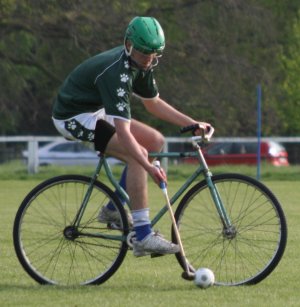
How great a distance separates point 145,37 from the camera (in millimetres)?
7203

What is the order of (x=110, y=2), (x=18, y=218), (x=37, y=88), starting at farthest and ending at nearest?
(x=37, y=88) → (x=110, y=2) → (x=18, y=218)

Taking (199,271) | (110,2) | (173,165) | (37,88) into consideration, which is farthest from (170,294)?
(37,88)

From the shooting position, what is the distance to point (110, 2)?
34188 millimetres

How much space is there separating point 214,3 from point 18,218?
28267 millimetres

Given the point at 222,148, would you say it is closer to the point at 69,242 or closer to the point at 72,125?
the point at 69,242

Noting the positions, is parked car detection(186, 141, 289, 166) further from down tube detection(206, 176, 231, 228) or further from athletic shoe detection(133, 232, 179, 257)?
athletic shoe detection(133, 232, 179, 257)

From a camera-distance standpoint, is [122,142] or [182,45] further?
[182,45]

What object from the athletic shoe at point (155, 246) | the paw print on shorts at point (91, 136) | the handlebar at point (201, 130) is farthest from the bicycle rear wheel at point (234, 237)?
the paw print on shorts at point (91, 136)

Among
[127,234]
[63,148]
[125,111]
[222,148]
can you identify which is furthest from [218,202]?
[63,148]

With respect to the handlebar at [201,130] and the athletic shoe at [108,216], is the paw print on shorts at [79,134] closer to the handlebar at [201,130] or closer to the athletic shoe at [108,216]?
the athletic shoe at [108,216]

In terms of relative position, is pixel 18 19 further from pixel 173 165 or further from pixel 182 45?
pixel 173 165

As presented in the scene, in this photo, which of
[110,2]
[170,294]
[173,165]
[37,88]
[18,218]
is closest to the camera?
[170,294]

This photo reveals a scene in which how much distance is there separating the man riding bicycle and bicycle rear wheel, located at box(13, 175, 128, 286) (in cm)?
13

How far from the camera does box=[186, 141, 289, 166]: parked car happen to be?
34250 mm
